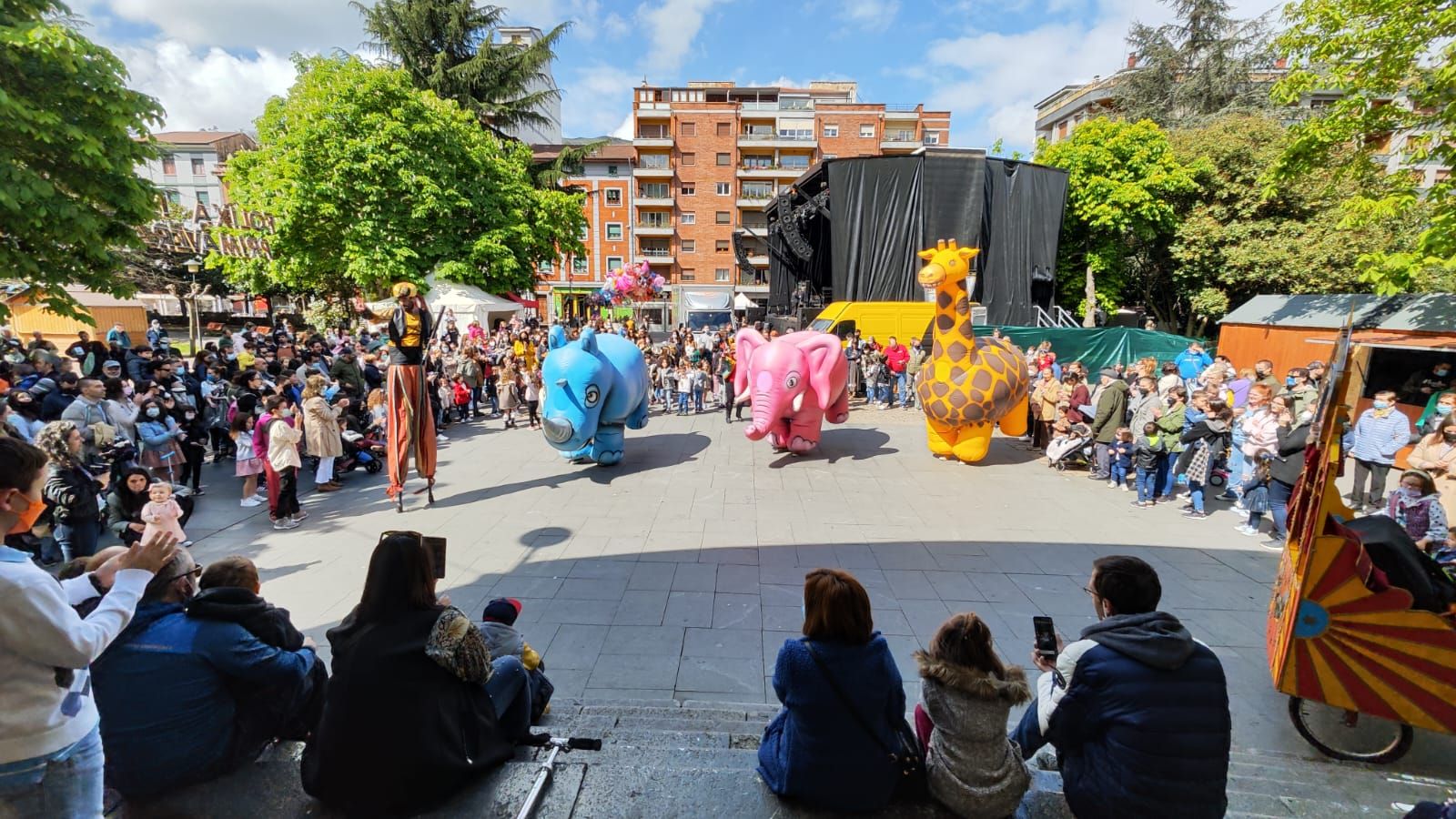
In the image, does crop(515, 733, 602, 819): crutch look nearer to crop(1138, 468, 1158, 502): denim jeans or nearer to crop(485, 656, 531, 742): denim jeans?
crop(485, 656, 531, 742): denim jeans

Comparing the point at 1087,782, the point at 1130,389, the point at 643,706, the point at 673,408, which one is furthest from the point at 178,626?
the point at 673,408

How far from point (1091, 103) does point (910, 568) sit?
133 feet

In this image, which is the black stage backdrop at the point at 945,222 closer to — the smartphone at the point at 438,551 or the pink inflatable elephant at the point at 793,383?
the pink inflatable elephant at the point at 793,383

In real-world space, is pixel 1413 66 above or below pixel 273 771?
above

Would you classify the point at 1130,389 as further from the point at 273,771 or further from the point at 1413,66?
the point at 273,771

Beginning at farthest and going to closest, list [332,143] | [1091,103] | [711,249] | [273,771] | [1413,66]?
[711,249], [1091,103], [332,143], [1413,66], [273,771]

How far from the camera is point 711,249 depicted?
41.0 metres

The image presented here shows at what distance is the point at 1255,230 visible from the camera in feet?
68.9

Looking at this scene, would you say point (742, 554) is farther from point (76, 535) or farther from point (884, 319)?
point (884, 319)

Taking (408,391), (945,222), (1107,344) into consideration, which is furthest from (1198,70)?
(408,391)

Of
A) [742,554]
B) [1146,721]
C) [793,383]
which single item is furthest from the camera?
[793,383]

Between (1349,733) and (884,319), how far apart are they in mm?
17743

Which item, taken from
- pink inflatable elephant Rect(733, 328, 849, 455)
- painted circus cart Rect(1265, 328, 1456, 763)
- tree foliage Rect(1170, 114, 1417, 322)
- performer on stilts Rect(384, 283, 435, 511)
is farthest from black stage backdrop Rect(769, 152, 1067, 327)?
painted circus cart Rect(1265, 328, 1456, 763)

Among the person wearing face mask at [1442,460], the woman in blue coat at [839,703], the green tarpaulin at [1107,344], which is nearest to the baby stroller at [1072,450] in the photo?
the person wearing face mask at [1442,460]
